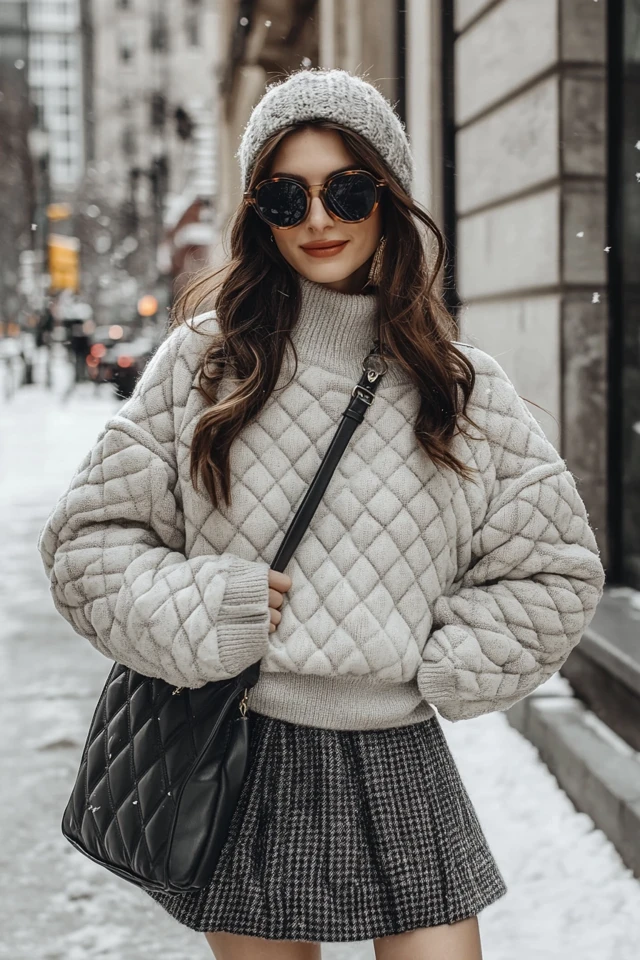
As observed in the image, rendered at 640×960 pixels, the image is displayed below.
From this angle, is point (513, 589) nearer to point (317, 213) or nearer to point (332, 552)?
point (332, 552)

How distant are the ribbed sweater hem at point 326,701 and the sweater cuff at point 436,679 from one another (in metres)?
0.06

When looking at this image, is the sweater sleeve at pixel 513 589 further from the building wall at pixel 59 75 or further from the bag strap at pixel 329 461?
the building wall at pixel 59 75

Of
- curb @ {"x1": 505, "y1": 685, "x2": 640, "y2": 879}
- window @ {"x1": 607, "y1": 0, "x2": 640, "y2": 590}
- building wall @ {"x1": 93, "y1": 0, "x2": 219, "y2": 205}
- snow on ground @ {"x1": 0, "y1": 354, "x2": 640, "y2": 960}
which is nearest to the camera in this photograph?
snow on ground @ {"x1": 0, "y1": 354, "x2": 640, "y2": 960}

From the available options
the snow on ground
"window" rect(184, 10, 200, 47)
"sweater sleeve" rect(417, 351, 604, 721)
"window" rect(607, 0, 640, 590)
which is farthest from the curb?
"window" rect(184, 10, 200, 47)

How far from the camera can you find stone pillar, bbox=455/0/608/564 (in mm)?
5410

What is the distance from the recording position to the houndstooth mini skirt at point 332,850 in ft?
6.75

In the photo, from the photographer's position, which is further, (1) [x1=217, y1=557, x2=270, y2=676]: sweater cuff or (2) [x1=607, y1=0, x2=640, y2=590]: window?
(2) [x1=607, y1=0, x2=640, y2=590]: window

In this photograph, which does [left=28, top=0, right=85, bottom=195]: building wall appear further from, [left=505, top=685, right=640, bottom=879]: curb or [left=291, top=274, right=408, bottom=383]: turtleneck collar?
[left=291, top=274, right=408, bottom=383]: turtleneck collar

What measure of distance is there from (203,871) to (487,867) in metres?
0.53

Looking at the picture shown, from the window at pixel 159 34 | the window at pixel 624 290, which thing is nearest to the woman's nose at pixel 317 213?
the window at pixel 624 290

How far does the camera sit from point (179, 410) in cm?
219

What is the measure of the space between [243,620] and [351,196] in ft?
2.40

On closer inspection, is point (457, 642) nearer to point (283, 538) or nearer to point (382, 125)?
point (283, 538)

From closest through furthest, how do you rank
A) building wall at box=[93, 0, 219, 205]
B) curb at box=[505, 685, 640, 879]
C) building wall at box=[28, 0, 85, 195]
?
1. curb at box=[505, 685, 640, 879]
2. building wall at box=[93, 0, 219, 205]
3. building wall at box=[28, 0, 85, 195]
